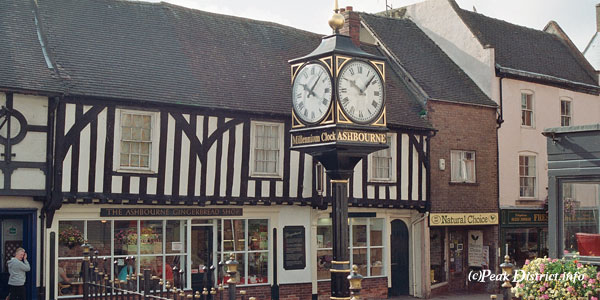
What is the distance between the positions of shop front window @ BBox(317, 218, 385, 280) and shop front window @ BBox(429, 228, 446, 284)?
81.5 inches

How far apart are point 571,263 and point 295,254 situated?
31.7 feet

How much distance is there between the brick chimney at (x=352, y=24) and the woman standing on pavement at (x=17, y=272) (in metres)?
12.4

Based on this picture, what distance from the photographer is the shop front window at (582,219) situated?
13031 millimetres

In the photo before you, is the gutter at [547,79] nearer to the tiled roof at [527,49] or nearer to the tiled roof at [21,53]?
the tiled roof at [527,49]

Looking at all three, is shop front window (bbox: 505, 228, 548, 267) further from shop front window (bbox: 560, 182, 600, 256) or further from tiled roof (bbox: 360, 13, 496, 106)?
shop front window (bbox: 560, 182, 600, 256)

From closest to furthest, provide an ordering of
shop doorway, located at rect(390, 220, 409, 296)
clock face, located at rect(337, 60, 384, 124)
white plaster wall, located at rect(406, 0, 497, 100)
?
1. clock face, located at rect(337, 60, 384, 124)
2. shop doorway, located at rect(390, 220, 409, 296)
3. white plaster wall, located at rect(406, 0, 497, 100)

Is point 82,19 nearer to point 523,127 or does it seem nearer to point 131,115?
point 131,115

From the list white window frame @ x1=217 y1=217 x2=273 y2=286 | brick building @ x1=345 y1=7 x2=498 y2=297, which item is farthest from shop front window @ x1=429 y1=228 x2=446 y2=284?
white window frame @ x1=217 y1=217 x2=273 y2=286

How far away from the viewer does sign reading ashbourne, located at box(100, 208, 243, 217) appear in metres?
17.2

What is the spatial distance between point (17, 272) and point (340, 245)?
26.9 feet

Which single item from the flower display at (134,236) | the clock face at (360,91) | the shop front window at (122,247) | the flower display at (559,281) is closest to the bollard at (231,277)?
the clock face at (360,91)

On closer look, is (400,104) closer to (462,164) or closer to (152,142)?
(462,164)

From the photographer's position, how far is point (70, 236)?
1670 cm

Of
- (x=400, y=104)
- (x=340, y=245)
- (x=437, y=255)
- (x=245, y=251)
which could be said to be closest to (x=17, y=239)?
(x=245, y=251)
